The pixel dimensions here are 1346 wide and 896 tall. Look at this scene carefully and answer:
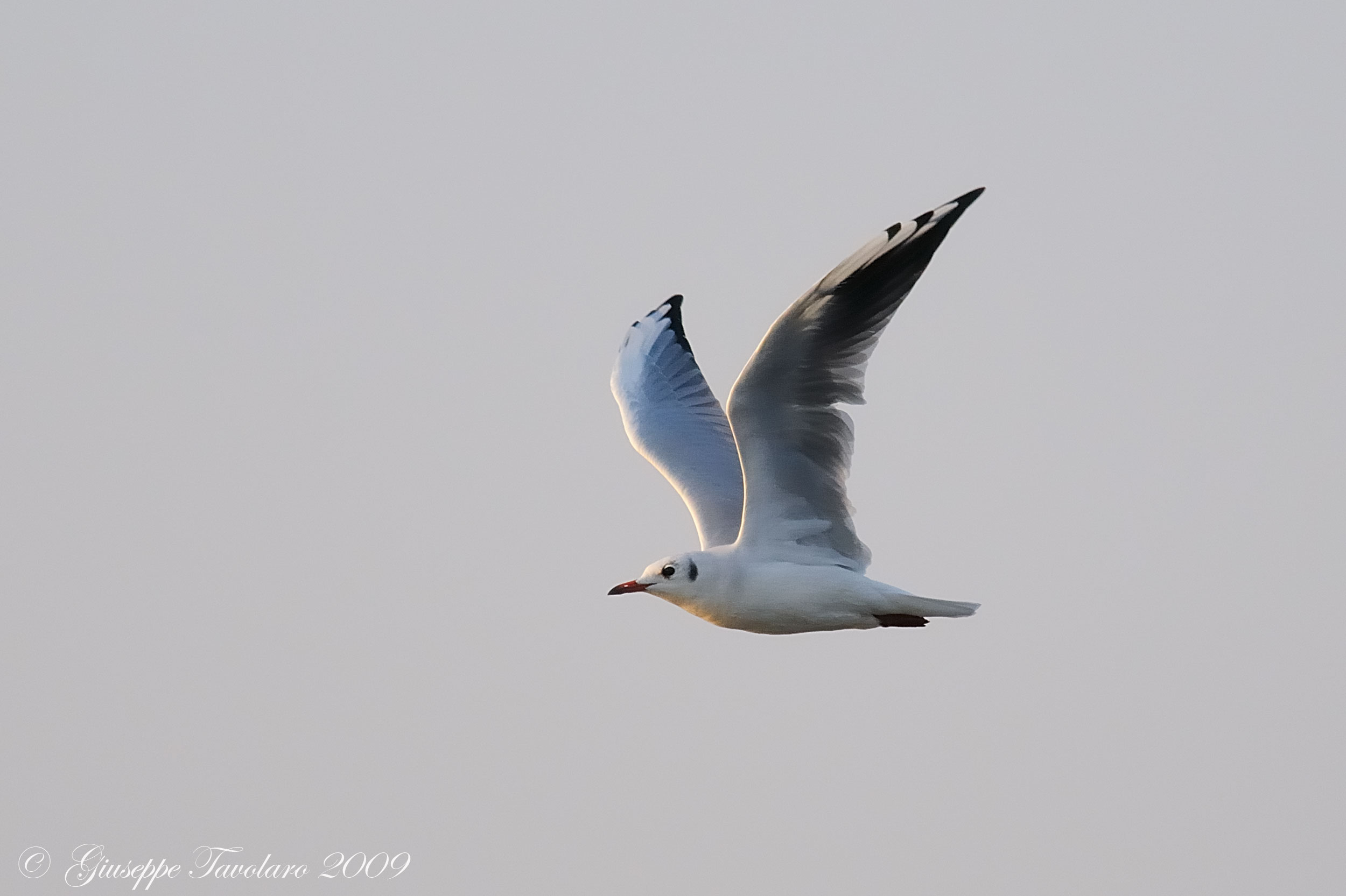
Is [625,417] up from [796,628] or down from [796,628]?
up

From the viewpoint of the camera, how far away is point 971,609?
11.1 m

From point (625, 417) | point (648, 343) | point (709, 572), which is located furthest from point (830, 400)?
point (648, 343)

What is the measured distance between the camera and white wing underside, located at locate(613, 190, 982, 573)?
9922mm

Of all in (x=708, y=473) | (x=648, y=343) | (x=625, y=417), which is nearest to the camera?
(x=708, y=473)

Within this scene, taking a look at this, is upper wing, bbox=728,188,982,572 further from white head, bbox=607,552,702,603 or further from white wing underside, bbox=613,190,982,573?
white head, bbox=607,552,702,603

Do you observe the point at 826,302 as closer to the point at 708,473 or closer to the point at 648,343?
the point at 708,473

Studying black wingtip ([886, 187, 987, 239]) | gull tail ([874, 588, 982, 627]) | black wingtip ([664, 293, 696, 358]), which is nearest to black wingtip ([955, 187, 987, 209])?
black wingtip ([886, 187, 987, 239])

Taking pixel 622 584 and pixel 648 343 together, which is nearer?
pixel 622 584

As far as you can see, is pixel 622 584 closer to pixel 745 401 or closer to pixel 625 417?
pixel 745 401

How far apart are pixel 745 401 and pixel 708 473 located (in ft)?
9.30

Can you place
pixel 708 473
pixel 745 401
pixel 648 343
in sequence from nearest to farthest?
1. pixel 745 401
2. pixel 708 473
3. pixel 648 343

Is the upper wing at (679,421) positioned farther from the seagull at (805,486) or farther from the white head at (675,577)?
the white head at (675,577)

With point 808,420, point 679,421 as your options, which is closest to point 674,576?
point 808,420

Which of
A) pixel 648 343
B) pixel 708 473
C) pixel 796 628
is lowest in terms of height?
pixel 796 628
